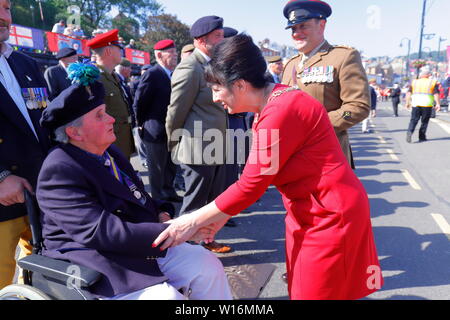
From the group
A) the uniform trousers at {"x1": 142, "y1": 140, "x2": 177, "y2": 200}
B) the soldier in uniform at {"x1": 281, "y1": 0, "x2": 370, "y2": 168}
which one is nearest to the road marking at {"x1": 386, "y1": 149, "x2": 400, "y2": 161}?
the uniform trousers at {"x1": 142, "y1": 140, "x2": 177, "y2": 200}

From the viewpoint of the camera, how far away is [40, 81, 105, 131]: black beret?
5.71 ft

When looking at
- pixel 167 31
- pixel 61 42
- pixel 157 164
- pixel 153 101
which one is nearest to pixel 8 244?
pixel 157 164

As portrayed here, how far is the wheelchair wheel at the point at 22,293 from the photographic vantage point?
5.10ft

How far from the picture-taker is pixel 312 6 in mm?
2629

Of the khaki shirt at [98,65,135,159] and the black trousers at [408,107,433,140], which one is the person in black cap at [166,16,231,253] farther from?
the black trousers at [408,107,433,140]

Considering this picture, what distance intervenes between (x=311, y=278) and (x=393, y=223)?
9.70ft

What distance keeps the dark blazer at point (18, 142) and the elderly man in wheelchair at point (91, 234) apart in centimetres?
23

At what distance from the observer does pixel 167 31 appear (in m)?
31.6

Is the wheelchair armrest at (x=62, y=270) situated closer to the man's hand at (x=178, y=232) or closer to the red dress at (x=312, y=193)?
the man's hand at (x=178, y=232)

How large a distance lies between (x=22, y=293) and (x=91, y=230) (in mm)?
409

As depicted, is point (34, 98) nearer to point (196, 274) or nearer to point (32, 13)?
point (196, 274)

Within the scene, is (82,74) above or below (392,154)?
above

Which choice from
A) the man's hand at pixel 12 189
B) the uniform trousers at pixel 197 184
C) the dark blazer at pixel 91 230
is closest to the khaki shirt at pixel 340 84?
the uniform trousers at pixel 197 184

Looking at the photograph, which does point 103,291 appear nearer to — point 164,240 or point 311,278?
point 164,240
